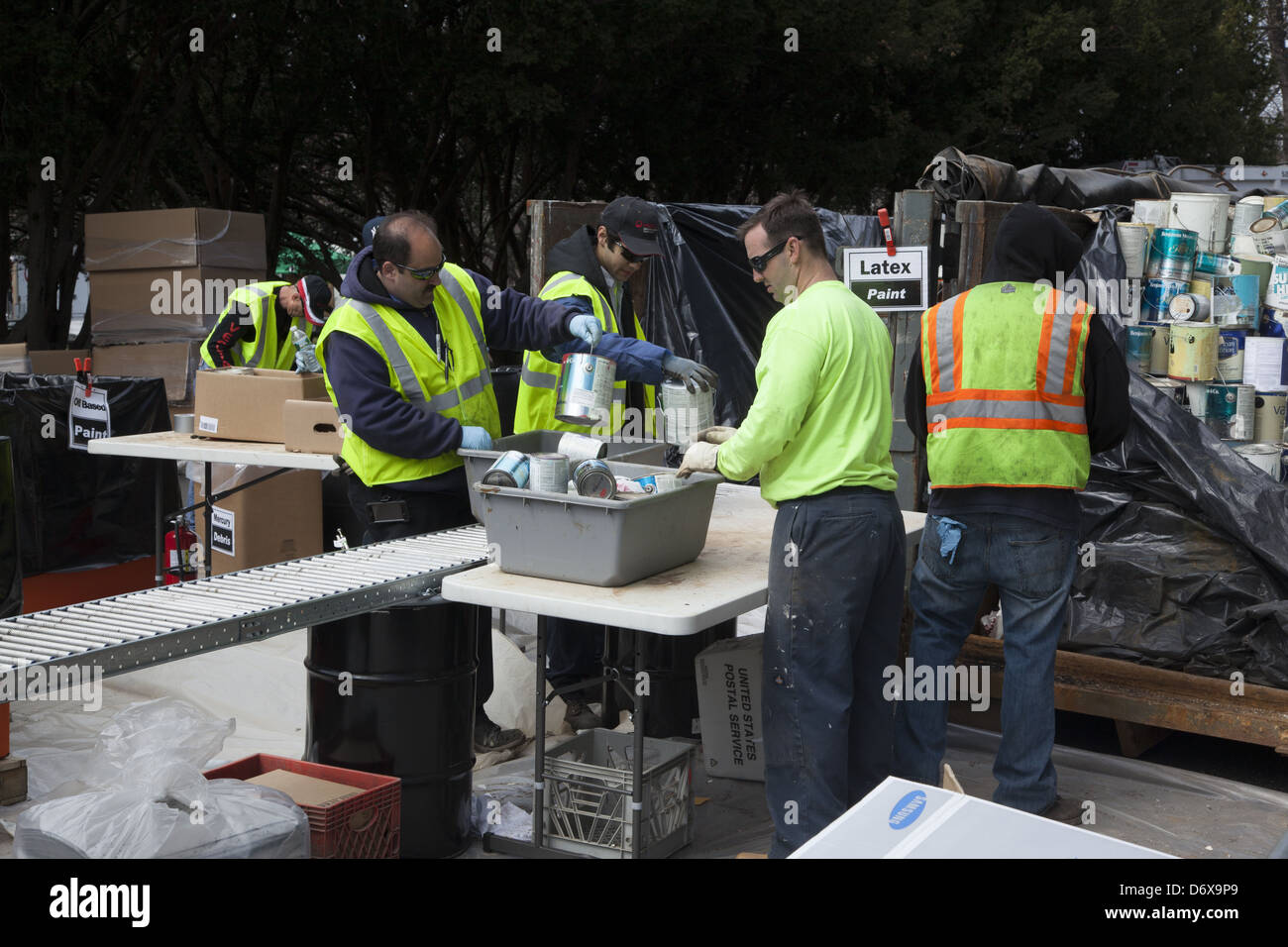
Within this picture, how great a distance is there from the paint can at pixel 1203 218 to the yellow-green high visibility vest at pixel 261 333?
14.4ft

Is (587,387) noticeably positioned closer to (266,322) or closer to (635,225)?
(635,225)

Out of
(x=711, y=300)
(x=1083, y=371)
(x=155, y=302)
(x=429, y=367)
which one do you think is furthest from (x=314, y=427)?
(x=155, y=302)

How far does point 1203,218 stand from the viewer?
20.2 feet

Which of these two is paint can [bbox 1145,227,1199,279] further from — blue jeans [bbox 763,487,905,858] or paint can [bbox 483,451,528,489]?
paint can [bbox 483,451,528,489]

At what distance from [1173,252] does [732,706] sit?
3017 mm

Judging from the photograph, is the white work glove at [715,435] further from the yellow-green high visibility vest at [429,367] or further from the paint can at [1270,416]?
the paint can at [1270,416]

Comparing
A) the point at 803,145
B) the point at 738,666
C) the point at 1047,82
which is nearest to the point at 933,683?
the point at 738,666

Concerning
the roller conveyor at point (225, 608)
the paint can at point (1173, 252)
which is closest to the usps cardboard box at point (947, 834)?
the roller conveyor at point (225, 608)

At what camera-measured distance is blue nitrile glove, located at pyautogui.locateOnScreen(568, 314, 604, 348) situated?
4.64 m

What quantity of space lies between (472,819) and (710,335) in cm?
352

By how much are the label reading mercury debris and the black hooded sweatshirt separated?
15.1ft

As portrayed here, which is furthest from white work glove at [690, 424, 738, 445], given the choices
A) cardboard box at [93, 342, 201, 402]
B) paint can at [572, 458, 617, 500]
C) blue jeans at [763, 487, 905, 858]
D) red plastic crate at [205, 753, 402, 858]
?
cardboard box at [93, 342, 201, 402]
